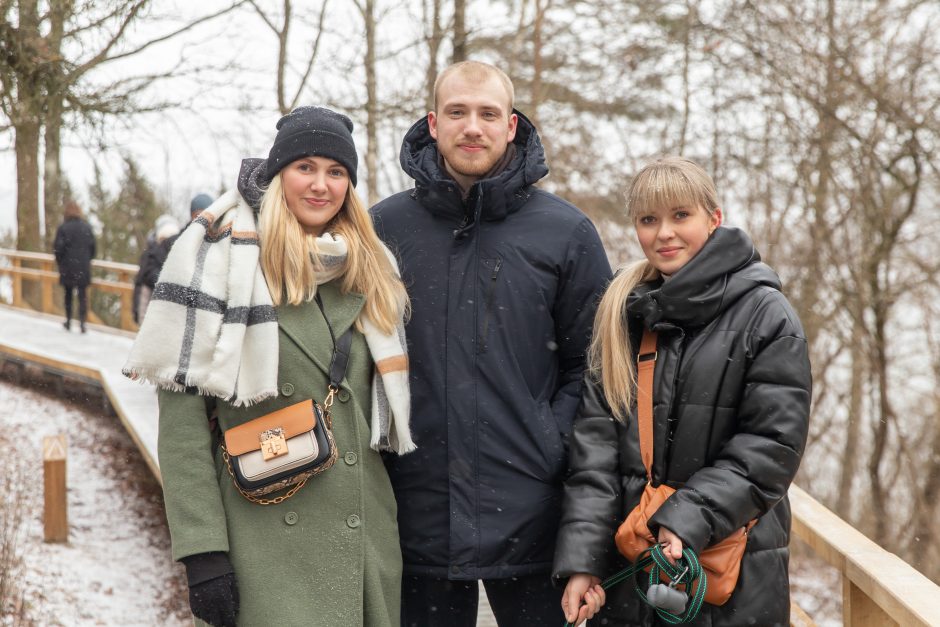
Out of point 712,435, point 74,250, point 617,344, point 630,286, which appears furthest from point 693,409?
point 74,250

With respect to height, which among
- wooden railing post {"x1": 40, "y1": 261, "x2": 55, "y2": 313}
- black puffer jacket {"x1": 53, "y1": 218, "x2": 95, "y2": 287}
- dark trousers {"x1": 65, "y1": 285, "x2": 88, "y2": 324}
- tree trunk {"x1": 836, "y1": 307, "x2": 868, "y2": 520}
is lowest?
tree trunk {"x1": 836, "y1": 307, "x2": 868, "y2": 520}

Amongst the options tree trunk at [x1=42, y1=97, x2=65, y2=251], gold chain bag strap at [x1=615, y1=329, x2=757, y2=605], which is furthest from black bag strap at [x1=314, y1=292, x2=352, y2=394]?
tree trunk at [x1=42, y1=97, x2=65, y2=251]

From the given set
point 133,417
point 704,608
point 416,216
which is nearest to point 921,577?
point 704,608

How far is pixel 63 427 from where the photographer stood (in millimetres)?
9836

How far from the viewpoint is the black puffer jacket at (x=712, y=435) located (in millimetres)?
2291

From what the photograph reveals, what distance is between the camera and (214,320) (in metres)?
2.47

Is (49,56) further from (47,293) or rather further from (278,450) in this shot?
(47,293)

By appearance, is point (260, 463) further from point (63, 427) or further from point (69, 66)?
point (63, 427)

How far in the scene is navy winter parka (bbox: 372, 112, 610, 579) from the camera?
2.82 m

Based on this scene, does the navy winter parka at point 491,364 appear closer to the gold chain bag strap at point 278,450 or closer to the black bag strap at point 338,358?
the black bag strap at point 338,358

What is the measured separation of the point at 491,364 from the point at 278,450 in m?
0.73

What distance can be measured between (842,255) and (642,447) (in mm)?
9707

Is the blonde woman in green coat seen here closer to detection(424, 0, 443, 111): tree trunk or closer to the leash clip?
the leash clip

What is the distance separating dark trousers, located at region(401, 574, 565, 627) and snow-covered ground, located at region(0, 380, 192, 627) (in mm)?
2902
